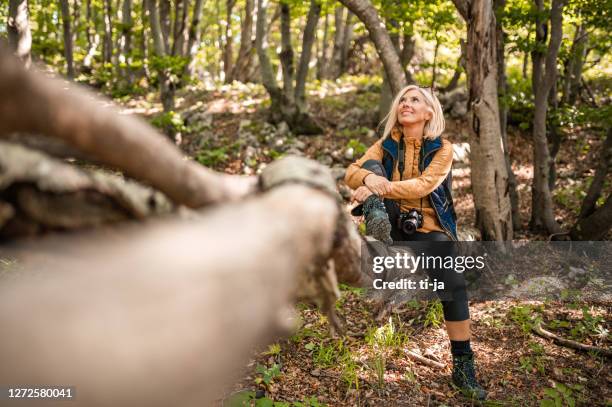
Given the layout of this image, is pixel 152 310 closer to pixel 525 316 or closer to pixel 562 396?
pixel 562 396

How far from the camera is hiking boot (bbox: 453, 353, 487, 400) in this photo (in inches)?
121

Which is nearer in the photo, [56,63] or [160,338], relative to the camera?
[160,338]

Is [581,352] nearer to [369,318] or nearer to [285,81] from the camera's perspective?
[369,318]

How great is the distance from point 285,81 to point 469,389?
7.81m

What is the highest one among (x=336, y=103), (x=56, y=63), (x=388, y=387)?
(x=56, y=63)

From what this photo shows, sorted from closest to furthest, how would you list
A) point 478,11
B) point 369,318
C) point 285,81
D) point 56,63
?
point 369,318
point 478,11
point 285,81
point 56,63

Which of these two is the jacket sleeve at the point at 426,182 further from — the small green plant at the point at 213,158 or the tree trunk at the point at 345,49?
the tree trunk at the point at 345,49

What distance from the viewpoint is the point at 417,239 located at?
10.2 ft

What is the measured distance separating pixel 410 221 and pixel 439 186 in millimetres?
375

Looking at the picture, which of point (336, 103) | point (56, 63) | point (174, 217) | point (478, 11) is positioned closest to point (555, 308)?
point (478, 11)

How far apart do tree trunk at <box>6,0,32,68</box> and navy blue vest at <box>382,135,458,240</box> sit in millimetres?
4956

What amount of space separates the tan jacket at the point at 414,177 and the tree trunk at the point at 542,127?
10.8 ft

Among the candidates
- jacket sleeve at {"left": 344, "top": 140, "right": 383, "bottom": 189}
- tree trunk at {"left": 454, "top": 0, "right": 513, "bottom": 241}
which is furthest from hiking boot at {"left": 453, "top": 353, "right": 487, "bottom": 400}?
tree trunk at {"left": 454, "top": 0, "right": 513, "bottom": 241}

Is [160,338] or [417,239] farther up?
[160,338]
